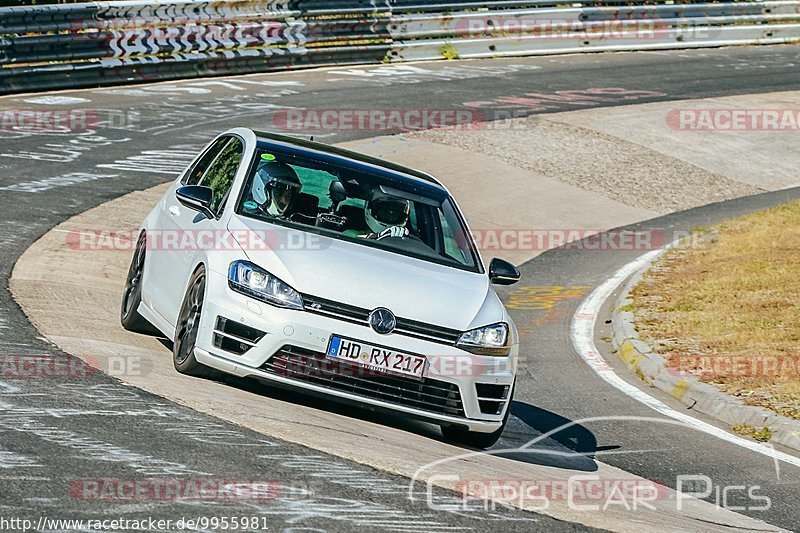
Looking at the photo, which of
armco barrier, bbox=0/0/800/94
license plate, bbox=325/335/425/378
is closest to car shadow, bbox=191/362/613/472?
license plate, bbox=325/335/425/378

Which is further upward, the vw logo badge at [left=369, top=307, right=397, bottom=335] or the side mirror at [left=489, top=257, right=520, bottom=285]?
the vw logo badge at [left=369, top=307, right=397, bottom=335]

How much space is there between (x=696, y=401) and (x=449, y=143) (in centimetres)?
1026

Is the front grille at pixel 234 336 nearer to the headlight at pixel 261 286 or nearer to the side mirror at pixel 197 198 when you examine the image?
the headlight at pixel 261 286

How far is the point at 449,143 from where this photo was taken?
19.8 meters

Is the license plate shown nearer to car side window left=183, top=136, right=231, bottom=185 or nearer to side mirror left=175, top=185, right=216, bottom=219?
side mirror left=175, top=185, right=216, bottom=219

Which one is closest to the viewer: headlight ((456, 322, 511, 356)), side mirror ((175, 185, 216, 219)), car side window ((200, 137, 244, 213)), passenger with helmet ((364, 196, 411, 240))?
headlight ((456, 322, 511, 356))

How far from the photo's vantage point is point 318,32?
25391mm

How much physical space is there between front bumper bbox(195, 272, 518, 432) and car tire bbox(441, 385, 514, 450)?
243 mm

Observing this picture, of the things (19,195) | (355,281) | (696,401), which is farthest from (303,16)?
(355,281)

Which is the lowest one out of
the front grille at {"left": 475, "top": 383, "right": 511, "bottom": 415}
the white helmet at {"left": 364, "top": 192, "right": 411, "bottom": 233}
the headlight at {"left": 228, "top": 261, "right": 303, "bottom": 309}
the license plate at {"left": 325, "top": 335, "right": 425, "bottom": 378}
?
the front grille at {"left": 475, "top": 383, "right": 511, "bottom": 415}

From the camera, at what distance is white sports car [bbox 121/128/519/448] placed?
7.27 metres

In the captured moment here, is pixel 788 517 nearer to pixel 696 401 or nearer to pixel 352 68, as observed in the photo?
pixel 696 401

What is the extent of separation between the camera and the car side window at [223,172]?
28.3ft

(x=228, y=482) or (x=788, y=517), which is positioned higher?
(x=228, y=482)
